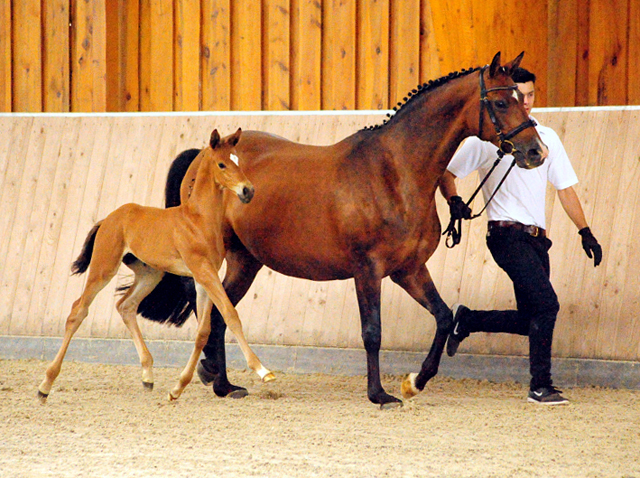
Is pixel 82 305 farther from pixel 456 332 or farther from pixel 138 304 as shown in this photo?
pixel 456 332

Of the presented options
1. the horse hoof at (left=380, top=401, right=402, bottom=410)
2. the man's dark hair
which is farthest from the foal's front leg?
the man's dark hair

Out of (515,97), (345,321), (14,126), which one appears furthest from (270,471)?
(14,126)

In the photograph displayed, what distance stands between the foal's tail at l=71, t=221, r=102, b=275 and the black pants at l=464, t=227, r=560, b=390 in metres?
2.18

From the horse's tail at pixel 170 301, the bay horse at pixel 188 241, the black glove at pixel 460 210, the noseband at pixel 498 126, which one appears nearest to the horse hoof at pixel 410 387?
the black glove at pixel 460 210

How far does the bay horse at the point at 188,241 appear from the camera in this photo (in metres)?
4.12

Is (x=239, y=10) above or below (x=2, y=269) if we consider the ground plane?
above

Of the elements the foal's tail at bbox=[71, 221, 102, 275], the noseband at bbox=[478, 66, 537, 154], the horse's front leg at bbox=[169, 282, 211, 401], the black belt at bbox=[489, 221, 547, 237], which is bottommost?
the horse's front leg at bbox=[169, 282, 211, 401]

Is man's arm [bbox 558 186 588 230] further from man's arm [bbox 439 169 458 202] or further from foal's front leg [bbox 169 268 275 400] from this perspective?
foal's front leg [bbox 169 268 275 400]

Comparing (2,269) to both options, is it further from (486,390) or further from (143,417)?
(486,390)

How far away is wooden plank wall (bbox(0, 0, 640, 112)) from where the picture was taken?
6613mm

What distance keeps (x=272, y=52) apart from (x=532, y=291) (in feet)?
11.3

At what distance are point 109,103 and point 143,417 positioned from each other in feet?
12.5

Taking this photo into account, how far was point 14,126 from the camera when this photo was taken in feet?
22.3

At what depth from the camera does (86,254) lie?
181 inches
